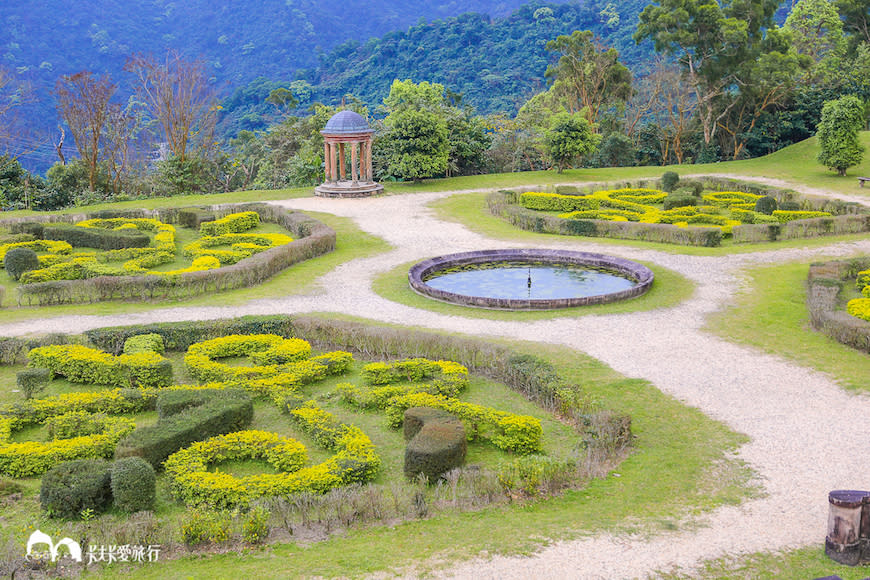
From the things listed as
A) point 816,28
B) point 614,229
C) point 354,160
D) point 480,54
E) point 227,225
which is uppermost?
point 816,28

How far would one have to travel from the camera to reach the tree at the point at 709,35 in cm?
4656

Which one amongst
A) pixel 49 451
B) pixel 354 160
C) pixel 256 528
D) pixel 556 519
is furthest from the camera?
pixel 354 160

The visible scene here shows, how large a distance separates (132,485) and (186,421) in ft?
8.03

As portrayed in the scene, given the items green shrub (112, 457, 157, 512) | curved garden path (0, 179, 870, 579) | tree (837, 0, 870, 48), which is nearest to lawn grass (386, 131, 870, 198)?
curved garden path (0, 179, 870, 579)

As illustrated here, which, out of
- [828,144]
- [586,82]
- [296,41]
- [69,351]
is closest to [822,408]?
[69,351]

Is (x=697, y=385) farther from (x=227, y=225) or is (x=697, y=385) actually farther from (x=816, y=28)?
(x=816, y=28)

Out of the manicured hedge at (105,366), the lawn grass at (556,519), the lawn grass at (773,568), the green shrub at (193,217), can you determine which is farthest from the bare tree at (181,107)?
the lawn grass at (773,568)

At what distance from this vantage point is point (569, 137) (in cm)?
4269

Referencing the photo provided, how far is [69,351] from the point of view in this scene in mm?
18891

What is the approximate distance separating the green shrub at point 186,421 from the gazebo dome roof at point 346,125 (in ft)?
82.6

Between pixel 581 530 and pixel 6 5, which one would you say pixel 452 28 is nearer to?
pixel 6 5

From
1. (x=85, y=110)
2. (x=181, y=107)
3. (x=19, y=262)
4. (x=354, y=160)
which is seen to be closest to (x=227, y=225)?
(x=19, y=262)

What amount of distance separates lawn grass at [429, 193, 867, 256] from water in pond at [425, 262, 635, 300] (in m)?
3.91

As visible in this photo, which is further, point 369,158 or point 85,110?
point 85,110
